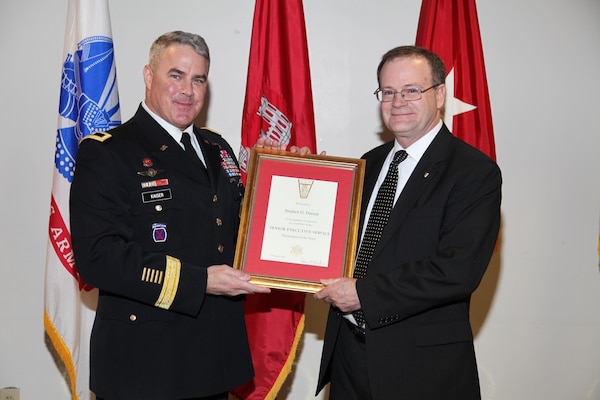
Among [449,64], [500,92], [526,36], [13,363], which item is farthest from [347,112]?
[13,363]

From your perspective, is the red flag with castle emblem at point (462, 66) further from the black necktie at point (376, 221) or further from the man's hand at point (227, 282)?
the man's hand at point (227, 282)

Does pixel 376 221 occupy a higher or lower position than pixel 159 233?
higher

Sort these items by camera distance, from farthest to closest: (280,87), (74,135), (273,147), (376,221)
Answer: (280,87), (74,135), (273,147), (376,221)

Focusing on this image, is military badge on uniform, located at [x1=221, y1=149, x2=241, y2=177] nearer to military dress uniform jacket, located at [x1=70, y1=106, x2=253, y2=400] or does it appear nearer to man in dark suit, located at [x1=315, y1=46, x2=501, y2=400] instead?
military dress uniform jacket, located at [x1=70, y1=106, x2=253, y2=400]

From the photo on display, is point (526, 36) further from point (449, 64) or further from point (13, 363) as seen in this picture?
point (13, 363)

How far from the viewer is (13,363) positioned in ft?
12.5

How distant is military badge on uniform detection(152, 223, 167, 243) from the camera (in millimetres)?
2375

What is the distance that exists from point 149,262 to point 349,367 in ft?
3.10

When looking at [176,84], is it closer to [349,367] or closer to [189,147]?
[189,147]

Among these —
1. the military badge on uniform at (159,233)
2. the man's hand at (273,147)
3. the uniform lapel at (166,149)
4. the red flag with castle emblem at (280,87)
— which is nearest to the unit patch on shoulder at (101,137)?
the uniform lapel at (166,149)

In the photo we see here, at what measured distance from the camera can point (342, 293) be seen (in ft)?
7.90

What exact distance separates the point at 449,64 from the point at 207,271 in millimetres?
1872

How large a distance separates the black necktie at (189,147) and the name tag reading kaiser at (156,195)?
0.69 ft

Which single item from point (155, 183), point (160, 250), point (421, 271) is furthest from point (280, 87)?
point (421, 271)
